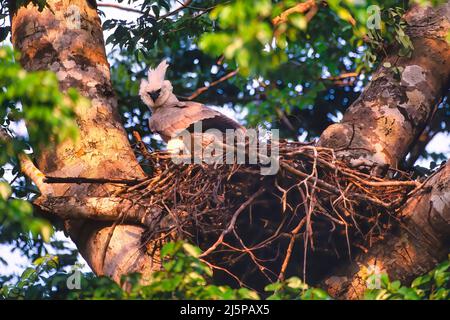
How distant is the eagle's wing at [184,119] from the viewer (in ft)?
27.5

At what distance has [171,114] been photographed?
28.7 ft

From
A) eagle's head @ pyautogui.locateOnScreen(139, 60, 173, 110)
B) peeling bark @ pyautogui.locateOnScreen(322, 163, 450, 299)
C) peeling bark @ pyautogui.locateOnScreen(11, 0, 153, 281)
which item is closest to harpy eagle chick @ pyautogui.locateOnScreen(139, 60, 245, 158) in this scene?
eagle's head @ pyautogui.locateOnScreen(139, 60, 173, 110)

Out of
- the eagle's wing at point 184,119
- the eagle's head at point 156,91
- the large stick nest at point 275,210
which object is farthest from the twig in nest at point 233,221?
the eagle's head at point 156,91

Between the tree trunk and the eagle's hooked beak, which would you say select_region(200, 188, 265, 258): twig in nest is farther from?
the eagle's hooked beak

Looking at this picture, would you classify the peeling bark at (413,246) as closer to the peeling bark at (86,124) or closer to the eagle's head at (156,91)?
the peeling bark at (86,124)

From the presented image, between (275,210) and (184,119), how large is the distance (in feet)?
6.22

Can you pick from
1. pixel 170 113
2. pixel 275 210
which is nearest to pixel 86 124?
pixel 170 113

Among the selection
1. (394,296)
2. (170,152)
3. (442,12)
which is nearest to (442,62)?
(442,12)

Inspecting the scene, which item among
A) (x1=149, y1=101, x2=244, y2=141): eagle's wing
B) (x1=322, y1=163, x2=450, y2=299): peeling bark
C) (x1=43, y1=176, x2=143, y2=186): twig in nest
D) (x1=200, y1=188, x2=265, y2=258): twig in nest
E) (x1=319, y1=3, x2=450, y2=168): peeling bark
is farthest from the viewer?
(x1=149, y1=101, x2=244, y2=141): eagle's wing

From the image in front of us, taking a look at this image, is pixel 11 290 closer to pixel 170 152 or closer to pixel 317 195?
pixel 170 152

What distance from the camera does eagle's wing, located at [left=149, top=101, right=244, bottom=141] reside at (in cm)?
838

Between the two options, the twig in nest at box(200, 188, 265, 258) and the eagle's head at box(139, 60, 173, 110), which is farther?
the eagle's head at box(139, 60, 173, 110)

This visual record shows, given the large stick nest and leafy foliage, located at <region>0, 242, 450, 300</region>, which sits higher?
leafy foliage, located at <region>0, 242, 450, 300</region>
